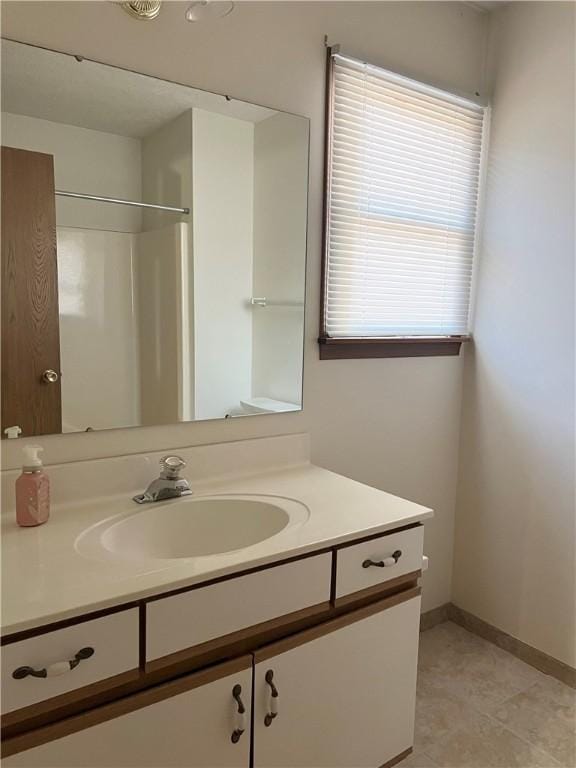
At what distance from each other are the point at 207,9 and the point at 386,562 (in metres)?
1.45

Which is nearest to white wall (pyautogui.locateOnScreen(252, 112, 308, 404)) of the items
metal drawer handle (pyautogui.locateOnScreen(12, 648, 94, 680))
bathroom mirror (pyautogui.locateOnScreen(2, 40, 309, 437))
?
bathroom mirror (pyautogui.locateOnScreen(2, 40, 309, 437))

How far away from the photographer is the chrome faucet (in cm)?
144

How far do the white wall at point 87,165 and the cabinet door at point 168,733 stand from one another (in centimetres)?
107

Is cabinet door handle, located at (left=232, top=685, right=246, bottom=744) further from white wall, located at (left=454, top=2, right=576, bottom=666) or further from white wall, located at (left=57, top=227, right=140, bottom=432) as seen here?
white wall, located at (left=454, top=2, right=576, bottom=666)

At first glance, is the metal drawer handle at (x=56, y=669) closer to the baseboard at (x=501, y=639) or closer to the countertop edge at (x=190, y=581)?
the countertop edge at (x=190, y=581)

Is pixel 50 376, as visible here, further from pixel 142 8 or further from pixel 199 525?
pixel 142 8

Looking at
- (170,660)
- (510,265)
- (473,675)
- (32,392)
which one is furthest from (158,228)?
(473,675)

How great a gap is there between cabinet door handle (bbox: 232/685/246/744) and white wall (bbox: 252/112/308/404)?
859 millimetres

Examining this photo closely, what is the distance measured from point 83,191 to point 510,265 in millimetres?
1586

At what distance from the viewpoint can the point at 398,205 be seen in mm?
2031

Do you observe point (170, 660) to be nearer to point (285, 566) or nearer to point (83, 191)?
point (285, 566)

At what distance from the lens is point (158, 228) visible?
1501 mm

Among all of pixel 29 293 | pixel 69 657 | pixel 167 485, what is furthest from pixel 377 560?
pixel 29 293

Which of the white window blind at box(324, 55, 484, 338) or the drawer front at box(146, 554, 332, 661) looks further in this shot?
the white window blind at box(324, 55, 484, 338)
